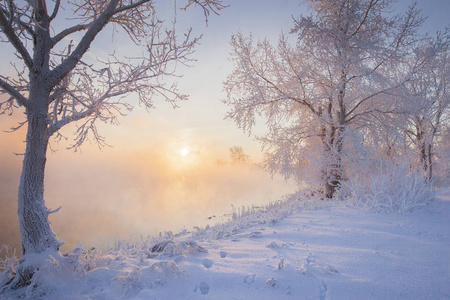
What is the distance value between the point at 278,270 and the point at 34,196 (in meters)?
3.22

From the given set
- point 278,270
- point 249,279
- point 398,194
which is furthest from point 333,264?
point 398,194

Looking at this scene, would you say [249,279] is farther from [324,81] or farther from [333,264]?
[324,81]

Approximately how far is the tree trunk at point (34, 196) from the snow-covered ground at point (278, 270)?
13.2 inches

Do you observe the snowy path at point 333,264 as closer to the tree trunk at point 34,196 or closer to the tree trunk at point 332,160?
the tree trunk at point 34,196

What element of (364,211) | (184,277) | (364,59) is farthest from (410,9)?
(184,277)

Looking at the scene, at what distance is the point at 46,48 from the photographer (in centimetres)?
302

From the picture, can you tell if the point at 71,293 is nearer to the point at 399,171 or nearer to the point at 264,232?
the point at 264,232

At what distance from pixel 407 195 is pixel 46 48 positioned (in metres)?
7.45

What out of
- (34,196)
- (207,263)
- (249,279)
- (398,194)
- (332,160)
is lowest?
(207,263)

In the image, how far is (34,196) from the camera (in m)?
2.78

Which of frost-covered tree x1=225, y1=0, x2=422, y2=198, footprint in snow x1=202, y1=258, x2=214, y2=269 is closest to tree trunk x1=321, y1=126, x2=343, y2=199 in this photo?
frost-covered tree x1=225, y1=0, x2=422, y2=198

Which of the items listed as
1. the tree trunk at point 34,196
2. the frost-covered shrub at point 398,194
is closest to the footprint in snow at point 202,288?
the tree trunk at point 34,196

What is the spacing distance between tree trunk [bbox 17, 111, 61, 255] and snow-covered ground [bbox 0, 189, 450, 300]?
336 millimetres

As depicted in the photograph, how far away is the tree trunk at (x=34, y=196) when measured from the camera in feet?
8.86
